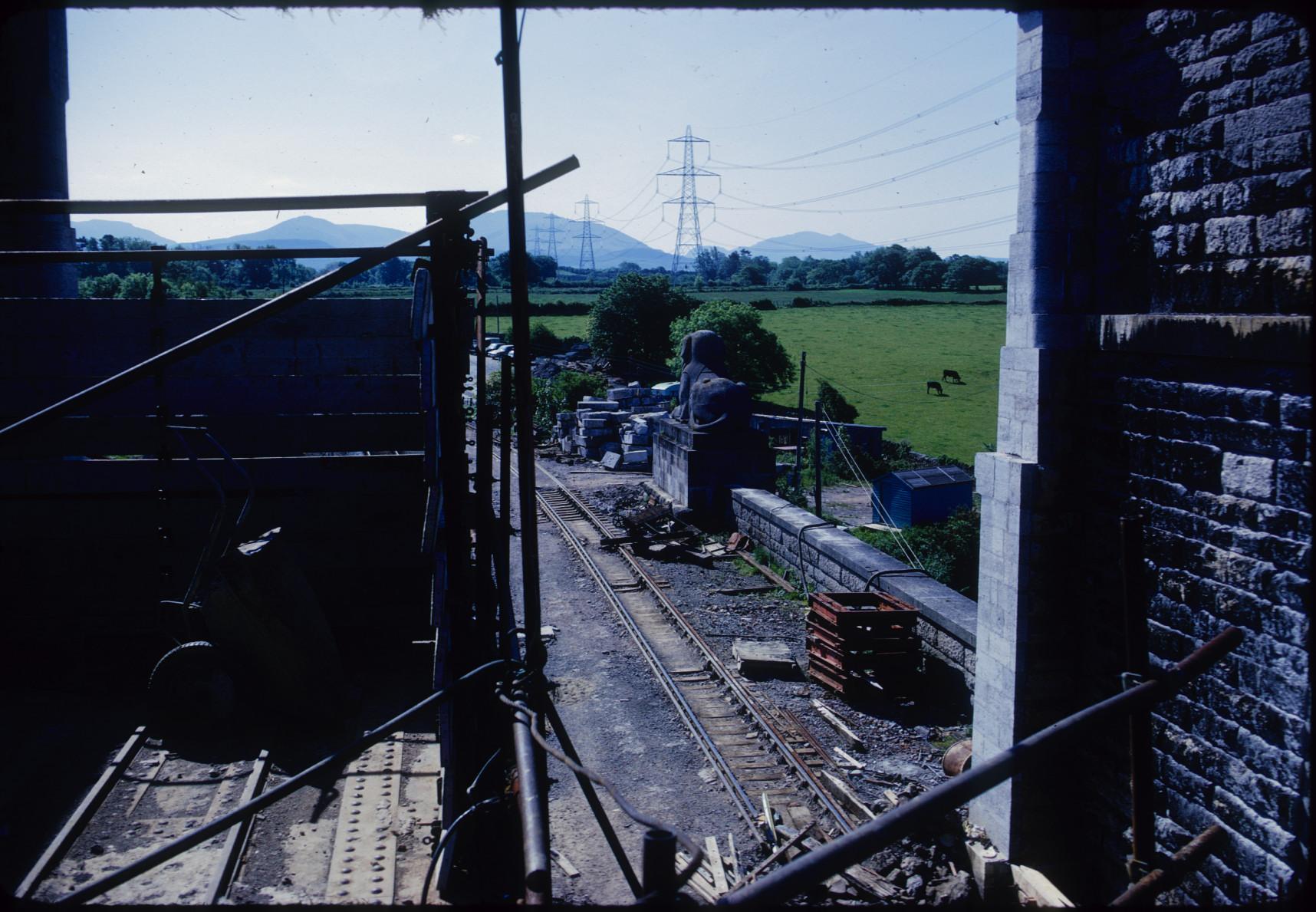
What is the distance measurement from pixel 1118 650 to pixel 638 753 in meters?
5.09

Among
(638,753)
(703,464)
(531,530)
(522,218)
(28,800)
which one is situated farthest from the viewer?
(703,464)

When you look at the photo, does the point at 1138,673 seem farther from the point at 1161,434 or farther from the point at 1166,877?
the point at 1161,434

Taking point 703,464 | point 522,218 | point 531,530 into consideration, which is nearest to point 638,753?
point 531,530

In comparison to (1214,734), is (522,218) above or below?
above

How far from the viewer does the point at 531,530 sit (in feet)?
11.0

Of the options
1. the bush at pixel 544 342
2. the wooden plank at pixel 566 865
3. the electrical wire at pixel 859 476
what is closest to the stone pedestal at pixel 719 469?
the electrical wire at pixel 859 476

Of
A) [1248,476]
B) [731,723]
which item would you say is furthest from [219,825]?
[731,723]

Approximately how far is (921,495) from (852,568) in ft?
43.1

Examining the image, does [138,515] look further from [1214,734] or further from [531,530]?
[1214,734]

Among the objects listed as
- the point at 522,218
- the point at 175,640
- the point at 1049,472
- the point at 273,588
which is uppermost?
the point at 522,218

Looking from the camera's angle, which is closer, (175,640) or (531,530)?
(531,530)

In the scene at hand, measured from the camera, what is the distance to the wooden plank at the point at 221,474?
6238 mm

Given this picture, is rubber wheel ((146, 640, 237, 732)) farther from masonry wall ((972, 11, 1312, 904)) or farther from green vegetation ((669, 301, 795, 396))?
green vegetation ((669, 301, 795, 396))

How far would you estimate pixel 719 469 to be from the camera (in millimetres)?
19906
